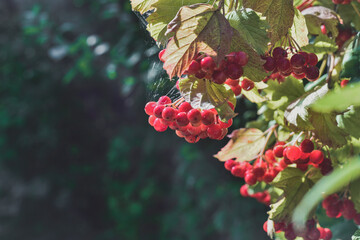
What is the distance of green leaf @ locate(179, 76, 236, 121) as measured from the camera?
498mm

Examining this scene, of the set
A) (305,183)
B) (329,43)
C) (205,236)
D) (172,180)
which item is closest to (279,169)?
(305,183)

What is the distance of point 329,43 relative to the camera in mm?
678

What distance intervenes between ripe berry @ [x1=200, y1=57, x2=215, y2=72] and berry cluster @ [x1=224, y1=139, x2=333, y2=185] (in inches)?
9.1

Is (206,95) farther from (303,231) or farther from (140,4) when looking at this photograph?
(303,231)

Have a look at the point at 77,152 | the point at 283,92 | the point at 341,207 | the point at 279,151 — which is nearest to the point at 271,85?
the point at 283,92

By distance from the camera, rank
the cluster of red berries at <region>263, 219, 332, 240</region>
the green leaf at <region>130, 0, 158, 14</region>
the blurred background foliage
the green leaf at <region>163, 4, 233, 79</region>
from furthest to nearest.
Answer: the blurred background foliage → the cluster of red berries at <region>263, 219, 332, 240</region> → the green leaf at <region>130, 0, 158, 14</region> → the green leaf at <region>163, 4, 233, 79</region>

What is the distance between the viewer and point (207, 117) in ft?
1.70

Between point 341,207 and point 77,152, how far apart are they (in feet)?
7.47

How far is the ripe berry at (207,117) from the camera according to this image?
52 centimetres

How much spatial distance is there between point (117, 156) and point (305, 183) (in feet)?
6.50

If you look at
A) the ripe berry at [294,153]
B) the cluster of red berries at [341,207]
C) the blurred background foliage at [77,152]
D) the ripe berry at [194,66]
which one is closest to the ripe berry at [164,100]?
the ripe berry at [194,66]

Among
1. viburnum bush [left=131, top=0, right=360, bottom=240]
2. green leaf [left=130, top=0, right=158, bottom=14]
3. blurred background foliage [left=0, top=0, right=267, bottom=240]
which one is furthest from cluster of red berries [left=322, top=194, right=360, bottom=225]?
blurred background foliage [left=0, top=0, right=267, bottom=240]

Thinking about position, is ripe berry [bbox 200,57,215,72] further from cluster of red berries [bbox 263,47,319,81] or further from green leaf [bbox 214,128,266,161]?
green leaf [bbox 214,128,266,161]

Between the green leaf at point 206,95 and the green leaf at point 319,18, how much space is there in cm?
27
